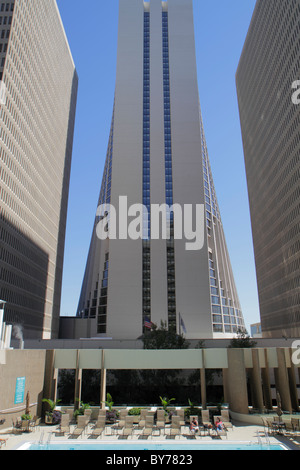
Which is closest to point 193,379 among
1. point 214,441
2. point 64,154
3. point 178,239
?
point 214,441

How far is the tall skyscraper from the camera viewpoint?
246 ft

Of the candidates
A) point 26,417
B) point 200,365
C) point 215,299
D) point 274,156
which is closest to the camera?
point 26,417

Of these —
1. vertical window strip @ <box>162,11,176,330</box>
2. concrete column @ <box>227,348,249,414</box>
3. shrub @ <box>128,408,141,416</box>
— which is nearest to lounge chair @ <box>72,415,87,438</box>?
shrub @ <box>128,408,141,416</box>

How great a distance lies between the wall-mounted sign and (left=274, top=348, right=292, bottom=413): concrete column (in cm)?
1899

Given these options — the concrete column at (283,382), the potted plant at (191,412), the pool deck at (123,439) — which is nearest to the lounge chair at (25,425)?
the pool deck at (123,439)

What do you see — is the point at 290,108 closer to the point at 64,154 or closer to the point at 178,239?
the point at 178,239

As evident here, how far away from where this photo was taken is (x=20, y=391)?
79.9 ft

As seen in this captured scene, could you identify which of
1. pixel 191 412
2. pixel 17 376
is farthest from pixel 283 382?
pixel 17 376

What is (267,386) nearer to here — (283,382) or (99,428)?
(283,382)

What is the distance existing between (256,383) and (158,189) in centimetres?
5898

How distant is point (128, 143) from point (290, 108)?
3654 centimetres

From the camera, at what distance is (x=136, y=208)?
8012cm

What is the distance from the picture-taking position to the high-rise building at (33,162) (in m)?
56.8

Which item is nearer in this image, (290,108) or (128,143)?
(290,108)
